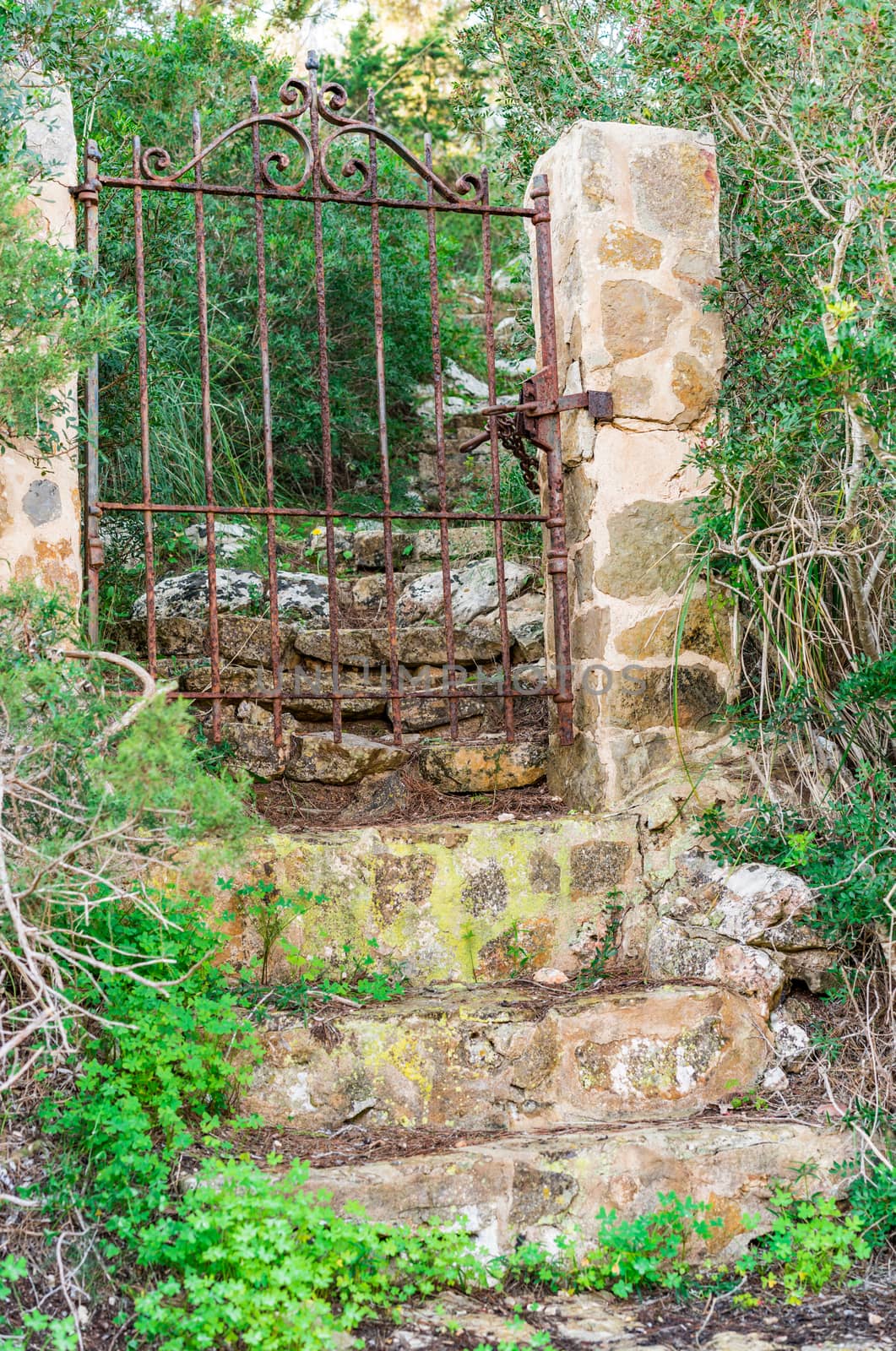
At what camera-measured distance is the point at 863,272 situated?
10.0 feet

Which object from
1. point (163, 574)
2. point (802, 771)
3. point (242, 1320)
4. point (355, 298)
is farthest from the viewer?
point (355, 298)

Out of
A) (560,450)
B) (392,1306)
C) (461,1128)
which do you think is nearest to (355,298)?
(560,450)

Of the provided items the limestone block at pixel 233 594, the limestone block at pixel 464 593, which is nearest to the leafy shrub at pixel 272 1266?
the limestone block at pixel 233 594

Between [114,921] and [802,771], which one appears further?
[802,771]

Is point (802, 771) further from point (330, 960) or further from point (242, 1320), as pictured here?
point (242, 1320)

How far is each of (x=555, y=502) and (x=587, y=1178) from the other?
5.91 ft

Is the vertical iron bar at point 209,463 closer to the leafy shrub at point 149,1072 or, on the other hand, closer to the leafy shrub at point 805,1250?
the leafy shrub at point 149,1072

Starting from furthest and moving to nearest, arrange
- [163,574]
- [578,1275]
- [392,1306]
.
→ [163,574], [578,1275], [392,1306]

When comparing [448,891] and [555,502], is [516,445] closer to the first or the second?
[555,502]

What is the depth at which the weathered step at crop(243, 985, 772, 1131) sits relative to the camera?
9.12ft

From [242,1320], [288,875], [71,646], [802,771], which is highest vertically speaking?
[71,646]

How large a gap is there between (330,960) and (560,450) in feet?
5.10

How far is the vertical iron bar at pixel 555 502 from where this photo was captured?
3.50 m

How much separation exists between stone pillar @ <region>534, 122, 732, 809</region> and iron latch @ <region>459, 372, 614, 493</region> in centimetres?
4
